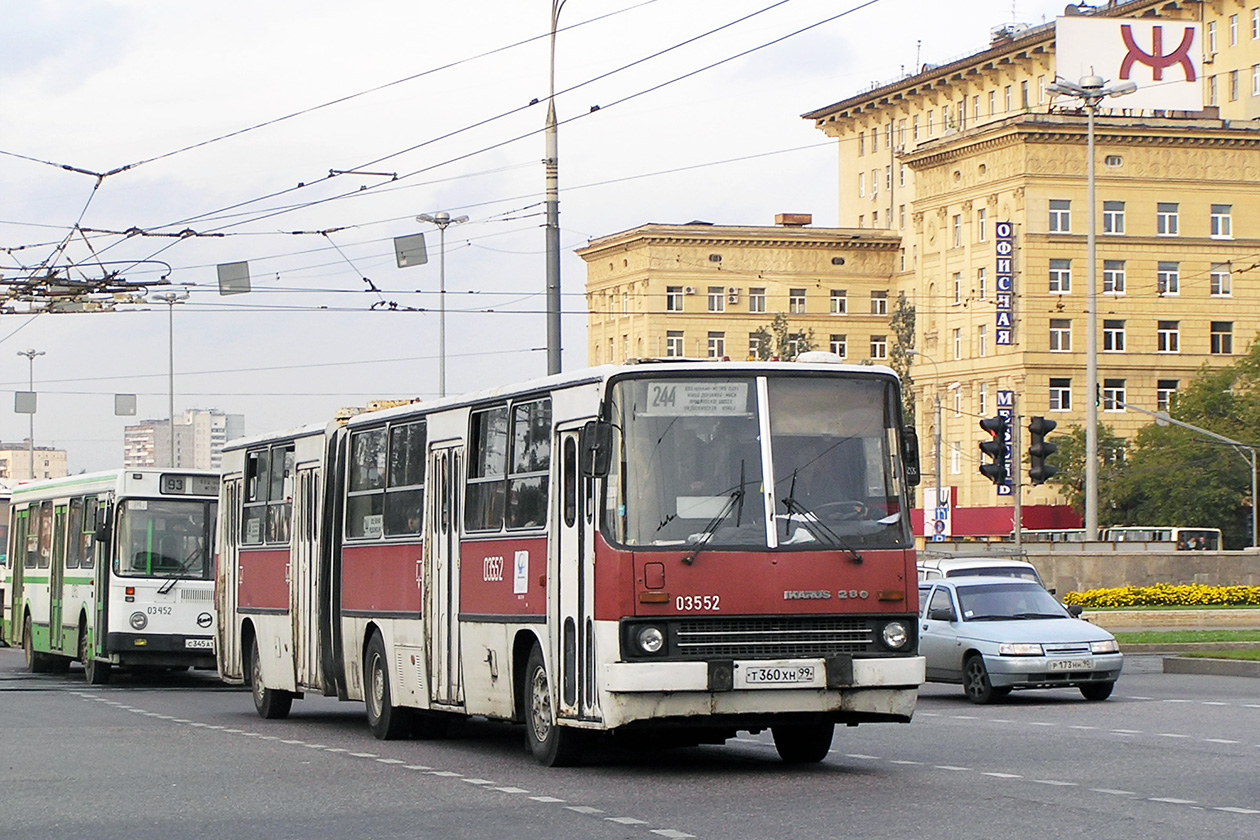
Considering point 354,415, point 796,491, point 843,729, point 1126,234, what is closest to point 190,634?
point 354,415

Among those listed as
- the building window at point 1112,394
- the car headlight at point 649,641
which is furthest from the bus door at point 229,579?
the building window at point 1112,394

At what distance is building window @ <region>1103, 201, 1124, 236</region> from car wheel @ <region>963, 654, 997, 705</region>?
232ft

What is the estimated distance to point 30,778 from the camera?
50.2ft

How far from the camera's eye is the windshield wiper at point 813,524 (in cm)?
1486

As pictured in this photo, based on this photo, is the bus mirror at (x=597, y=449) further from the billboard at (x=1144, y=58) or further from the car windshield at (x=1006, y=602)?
the billboard at (x=1144, y=58)

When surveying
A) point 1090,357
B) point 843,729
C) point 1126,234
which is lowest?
point 843,729

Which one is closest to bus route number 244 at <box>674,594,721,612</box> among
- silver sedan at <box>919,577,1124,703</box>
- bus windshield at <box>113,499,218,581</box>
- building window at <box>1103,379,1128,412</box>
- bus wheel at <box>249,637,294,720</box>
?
bus wheel at <box>249,637,294,720</box>

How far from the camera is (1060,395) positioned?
9356 centimetres

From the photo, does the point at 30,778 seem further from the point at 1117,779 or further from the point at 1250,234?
the point at 1250,234

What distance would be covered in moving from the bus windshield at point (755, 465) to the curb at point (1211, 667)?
1436 cm

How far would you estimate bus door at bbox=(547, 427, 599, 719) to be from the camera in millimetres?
14953

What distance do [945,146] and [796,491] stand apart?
8222 cm

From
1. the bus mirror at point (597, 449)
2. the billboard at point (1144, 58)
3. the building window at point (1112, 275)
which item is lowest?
the bus mirror at point (597, 449)

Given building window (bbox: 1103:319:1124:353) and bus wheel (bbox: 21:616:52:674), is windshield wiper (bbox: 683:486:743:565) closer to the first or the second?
bus wheel (bbox: 21:616:52:674)
